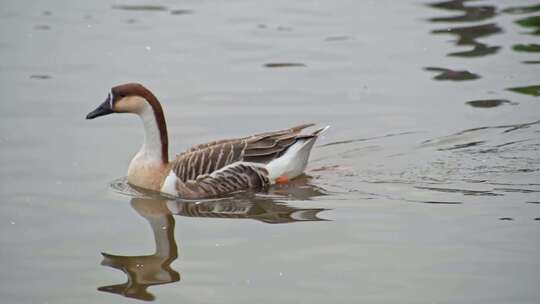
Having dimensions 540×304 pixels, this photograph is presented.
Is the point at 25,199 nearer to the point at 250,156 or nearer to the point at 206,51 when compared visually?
the point at 250,156

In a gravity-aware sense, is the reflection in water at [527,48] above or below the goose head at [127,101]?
below

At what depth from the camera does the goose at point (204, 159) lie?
38.2ft

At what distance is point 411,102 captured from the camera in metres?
14.0

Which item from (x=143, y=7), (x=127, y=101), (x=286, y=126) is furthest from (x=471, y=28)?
(x=127, y=101)

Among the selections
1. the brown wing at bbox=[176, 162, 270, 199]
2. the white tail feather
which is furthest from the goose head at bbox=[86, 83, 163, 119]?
the white tail feather

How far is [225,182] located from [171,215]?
3.13ft

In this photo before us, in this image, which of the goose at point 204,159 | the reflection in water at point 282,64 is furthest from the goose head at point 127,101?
the reflection in water at point 282,64

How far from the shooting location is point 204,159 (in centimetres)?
1172

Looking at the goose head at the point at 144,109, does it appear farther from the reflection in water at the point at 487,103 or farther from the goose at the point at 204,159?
the reflection in water at the point at 487,103

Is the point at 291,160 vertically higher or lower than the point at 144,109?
lower

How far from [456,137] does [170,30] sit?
252 inches

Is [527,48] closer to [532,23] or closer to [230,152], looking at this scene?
[532,23]

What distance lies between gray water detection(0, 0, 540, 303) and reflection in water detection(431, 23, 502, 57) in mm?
45

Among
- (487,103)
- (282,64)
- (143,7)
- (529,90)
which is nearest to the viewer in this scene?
(487,103)
